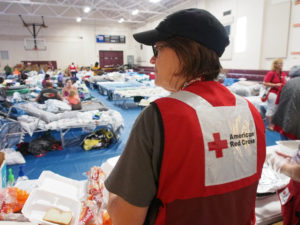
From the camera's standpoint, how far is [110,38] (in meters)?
19.4

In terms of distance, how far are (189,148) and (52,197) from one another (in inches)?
46.0

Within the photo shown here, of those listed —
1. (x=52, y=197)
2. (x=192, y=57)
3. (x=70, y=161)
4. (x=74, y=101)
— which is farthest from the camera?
(x=74, y=101)

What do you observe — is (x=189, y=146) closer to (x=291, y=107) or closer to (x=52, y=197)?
(x=52, y=197)

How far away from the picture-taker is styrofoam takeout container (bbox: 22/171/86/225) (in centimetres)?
127

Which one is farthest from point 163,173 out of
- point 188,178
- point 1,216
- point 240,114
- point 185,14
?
point 1,216

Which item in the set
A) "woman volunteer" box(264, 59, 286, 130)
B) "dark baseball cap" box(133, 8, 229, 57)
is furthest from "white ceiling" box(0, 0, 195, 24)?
"dark baseball cap" box(133, 8, 229, 57)

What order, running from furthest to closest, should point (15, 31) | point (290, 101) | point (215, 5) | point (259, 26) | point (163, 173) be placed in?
1. point (15, 31)
2. point (215, 5)
3. point (259, 26)
4. point (290, 101)
5. point (163, 173)

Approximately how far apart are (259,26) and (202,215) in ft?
30.9

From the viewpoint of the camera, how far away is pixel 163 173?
2.02 feet

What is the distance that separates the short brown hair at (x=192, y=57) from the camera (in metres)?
0.71

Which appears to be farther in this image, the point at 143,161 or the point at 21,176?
the point at 21,176

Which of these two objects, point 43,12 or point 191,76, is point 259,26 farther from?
point 43,12

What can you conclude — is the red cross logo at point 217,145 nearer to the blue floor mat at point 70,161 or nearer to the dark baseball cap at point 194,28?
the dark baseball cap at point 194,28

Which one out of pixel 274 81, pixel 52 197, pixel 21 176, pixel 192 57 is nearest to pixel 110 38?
pixel 274 81
